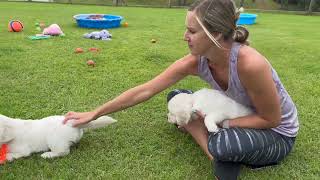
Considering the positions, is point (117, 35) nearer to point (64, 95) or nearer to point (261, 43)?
point (261, 43)

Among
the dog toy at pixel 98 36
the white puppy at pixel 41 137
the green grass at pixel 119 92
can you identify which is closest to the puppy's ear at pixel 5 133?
the white puppy at pixel 41 137

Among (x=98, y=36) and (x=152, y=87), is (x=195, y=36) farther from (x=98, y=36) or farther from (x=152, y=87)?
(x=98, y=36)

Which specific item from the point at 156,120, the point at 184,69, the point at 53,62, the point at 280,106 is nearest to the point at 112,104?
the point at 184,69

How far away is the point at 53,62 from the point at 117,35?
8.82 feet

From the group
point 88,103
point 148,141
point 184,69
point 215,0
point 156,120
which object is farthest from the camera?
point 88,103

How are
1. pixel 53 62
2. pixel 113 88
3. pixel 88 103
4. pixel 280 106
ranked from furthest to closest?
pixel 53 62, pixel 113 88, pixel 88 103, pixel 280 106

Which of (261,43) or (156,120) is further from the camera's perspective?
(261,43)

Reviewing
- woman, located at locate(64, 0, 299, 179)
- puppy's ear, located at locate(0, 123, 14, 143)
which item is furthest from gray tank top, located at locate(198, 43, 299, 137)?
puppy's ear, located at locate(0, 123, 14, 143)

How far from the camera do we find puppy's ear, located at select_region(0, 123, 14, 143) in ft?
8.88

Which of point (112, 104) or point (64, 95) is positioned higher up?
point (112, 104)

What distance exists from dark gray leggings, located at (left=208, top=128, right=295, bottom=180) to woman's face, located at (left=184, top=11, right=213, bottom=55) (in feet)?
1.69

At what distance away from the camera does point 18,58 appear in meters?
5.64

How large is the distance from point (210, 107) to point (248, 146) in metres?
0.37

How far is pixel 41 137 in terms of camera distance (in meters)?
2.87
